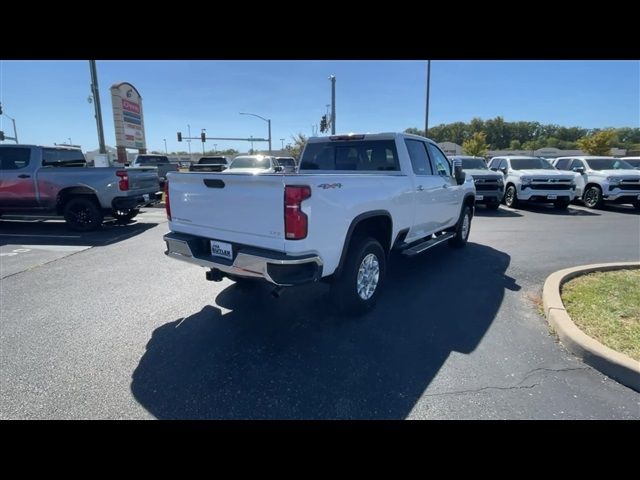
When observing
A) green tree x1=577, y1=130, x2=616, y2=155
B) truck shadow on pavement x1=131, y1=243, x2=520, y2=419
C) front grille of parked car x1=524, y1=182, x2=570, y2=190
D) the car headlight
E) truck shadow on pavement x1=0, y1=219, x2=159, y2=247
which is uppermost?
green tree x1=577, y1=130, x2=616, y2=155

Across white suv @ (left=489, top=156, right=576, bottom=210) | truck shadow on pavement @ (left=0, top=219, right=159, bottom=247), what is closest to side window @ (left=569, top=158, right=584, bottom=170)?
white suv @ (left=489, top=156, right=576, bottom=210)

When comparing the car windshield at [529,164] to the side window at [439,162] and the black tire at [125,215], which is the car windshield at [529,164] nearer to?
the side window at [439,162]

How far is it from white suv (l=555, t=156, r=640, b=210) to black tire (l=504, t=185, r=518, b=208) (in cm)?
274

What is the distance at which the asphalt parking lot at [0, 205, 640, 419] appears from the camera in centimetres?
250

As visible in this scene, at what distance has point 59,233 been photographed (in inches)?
340

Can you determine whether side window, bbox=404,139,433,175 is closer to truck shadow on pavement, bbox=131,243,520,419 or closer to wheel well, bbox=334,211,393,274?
wheel well, bbox=334,211,393,274

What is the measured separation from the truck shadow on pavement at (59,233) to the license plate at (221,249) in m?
5.24

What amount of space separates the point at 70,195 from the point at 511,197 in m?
14.3

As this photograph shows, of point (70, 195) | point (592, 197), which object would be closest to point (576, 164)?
point (592, 197)

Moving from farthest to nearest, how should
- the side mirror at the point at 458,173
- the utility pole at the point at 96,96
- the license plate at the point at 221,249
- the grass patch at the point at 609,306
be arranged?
the utility pole at the point at 96,96, the side mirror at the point at 458,173, the license plate at the point at 221,249, the grass patch at the point at 609,306

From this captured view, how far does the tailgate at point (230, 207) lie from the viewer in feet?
10.1

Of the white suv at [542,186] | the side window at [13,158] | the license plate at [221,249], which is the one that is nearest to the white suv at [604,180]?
the white suv at [542,186]
